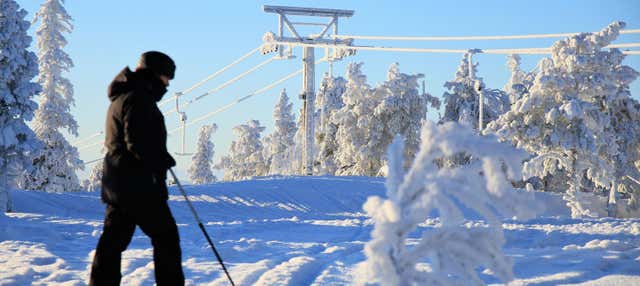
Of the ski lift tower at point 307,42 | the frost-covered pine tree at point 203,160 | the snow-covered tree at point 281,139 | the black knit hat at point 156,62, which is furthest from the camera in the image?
the frost-covered pine tree at point 203,160

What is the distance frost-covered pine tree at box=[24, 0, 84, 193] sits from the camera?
31875mm

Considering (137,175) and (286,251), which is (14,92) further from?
(137,175)

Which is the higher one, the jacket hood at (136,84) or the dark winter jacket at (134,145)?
the jacket hood at (136,84)

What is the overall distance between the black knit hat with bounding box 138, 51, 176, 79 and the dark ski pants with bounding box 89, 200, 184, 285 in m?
0.93

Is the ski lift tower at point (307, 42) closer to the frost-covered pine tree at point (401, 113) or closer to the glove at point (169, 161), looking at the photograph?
the frost-covered pine tree at point (401, 113)

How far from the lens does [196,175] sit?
55250 mm

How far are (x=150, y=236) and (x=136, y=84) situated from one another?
1.04 m

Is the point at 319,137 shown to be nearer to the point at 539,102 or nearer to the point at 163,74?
the point at 539,102

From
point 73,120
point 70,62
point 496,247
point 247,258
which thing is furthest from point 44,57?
point 496,247

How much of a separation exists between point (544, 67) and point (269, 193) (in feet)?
33.4

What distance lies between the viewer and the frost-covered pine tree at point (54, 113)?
31875mm

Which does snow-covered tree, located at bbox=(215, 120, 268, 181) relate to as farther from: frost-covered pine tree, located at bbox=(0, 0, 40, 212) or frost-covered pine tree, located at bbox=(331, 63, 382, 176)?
frost-covered pine tree, located at bbox=(0, 0, 40, 212)

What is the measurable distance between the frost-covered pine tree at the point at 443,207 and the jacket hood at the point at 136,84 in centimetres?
232

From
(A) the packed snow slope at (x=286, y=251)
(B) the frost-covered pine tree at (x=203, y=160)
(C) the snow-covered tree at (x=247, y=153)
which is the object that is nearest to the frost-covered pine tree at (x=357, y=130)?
(C) the snow-covered tree at (x=247, y=153)
